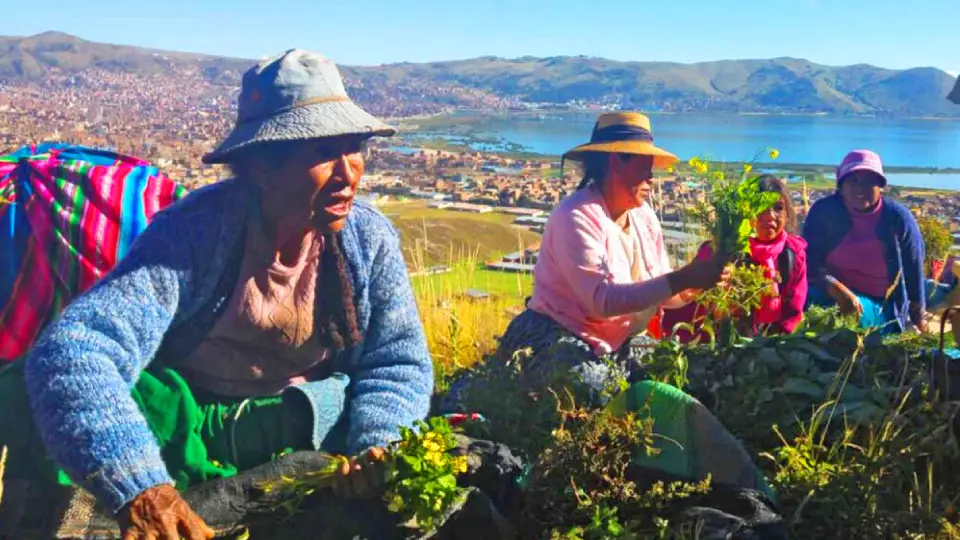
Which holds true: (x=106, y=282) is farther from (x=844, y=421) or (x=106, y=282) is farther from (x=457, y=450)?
(x=844, y=421)

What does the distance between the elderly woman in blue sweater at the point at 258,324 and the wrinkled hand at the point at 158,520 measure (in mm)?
15

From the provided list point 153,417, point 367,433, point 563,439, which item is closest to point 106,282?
point 153,417

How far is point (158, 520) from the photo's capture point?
5.95ft

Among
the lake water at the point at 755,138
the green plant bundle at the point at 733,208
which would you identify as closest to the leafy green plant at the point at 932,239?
the green plant bundle at the point at 733,208

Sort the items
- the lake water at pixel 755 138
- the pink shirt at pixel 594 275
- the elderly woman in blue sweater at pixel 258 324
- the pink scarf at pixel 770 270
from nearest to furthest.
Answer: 1. the elderly woman in blue sweater at pixel 258 324
2. the pink shirt at pixel 594 275
3. the pink scarf at pixel 770 270
4. the lake water at pixel 755 138

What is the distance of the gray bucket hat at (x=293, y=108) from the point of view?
85.5 inches

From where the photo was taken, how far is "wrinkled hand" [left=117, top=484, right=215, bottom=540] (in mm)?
1805

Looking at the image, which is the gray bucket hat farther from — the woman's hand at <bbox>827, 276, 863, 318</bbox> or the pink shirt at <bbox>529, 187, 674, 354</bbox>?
the woman's hand at <bbox>827, 276, 863, 318</bbox>

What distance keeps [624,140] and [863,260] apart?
2.19m

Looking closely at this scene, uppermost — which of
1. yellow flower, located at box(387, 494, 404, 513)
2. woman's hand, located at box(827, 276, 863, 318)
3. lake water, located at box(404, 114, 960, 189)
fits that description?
yellow flower, located at box(387, 494, 404, 513)

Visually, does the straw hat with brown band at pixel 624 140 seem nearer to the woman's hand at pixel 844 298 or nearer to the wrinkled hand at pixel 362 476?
the woman's hand at pixel 844 298

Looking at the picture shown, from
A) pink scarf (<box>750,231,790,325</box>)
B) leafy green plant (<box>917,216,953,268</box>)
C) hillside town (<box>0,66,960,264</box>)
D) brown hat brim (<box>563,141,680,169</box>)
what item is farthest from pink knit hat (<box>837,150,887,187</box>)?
brown hat brim (<box>563,141,680,169</box>)

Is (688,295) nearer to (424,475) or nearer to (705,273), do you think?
(705,273)

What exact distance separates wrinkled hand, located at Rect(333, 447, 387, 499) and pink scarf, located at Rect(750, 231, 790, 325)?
2.15 m
